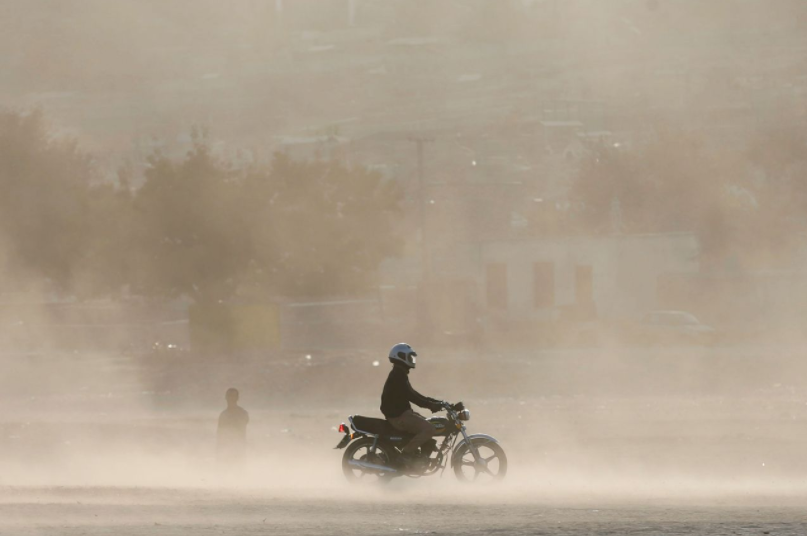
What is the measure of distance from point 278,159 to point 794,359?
3339cm

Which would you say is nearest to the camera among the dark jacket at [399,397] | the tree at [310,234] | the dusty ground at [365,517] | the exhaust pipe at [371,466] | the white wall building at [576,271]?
the dusty ground at [365,517]

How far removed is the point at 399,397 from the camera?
51.4ft

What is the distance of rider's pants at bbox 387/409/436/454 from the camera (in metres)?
15.7

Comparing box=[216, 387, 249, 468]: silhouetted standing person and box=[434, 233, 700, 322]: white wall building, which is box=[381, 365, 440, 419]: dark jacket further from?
box=[434, 233, 700, 322]: white wall building

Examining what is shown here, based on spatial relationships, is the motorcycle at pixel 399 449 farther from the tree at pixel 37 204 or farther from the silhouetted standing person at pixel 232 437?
the tree at pixel 37 204

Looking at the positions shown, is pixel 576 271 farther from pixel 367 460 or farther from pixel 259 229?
pixel 367 460

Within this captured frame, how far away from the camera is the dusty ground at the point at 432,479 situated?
42.1 feet

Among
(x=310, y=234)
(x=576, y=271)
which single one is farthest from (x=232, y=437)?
(x=576, y=271)

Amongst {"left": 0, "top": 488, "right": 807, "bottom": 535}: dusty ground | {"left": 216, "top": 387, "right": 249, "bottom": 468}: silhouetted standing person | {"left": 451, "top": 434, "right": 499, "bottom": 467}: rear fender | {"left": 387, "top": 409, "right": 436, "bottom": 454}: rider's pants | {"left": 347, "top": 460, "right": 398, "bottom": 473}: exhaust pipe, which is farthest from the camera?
{"left": 216, "top": 387, "right": 249, "bottom": 468}: silhouetted standing person

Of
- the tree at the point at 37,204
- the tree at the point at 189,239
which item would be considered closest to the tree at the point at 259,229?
the tree at the point at 189,239

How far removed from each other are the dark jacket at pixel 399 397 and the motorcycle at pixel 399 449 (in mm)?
201

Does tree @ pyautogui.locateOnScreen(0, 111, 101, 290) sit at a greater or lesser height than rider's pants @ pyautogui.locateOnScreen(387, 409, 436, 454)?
greater

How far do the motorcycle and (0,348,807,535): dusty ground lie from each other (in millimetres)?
309

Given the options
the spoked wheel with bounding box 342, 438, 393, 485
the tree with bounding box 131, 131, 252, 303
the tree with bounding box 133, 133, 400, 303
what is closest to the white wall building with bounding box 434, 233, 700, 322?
the tree with bounding box 133, 133, 400, 303
